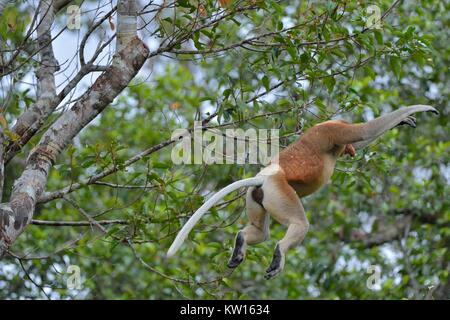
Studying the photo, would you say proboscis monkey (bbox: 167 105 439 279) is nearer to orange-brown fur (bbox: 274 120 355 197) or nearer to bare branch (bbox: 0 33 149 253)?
orange-brown fur (bbox: 274 120 355 197)

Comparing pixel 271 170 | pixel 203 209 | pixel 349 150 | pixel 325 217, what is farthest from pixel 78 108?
pixel 325 217

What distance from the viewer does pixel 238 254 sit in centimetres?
344

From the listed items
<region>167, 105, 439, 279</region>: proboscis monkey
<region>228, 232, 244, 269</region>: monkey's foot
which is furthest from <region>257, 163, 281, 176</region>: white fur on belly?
<region>228, 232, 244, 269</region>: monkey's foot

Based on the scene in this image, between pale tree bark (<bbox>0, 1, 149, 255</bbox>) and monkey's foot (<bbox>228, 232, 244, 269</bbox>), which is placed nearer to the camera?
pale tree bark (<bbox>0, 1, 149, 255</bbox>)

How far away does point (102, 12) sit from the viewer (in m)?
3.94

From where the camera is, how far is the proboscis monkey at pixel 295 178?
136 inches

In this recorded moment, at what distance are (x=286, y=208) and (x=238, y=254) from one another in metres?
0.28

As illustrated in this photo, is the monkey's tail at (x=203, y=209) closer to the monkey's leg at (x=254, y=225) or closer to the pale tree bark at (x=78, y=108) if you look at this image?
the monkey's leg at (x=254, y=225)

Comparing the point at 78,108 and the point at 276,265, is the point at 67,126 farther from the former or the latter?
the point at 276,265

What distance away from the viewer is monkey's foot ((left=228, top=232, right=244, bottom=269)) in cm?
339

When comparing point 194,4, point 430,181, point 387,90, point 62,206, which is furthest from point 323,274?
point 194,4

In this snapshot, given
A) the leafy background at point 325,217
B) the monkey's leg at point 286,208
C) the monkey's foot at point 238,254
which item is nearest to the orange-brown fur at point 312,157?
the monkey's leg at point 286,208
